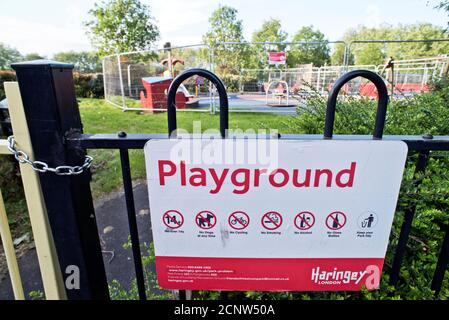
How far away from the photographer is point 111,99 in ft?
42.0

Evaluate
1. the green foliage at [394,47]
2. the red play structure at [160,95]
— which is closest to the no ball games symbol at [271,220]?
the red play structure at [160,95]

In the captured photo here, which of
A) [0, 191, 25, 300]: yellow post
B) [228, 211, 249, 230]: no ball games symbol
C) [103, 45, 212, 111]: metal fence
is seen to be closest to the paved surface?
[0, 191, 25, 300]: yellow post

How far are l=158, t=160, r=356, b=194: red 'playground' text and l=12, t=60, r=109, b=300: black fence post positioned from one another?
0.40 meters

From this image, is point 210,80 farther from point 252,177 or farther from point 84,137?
point 84,137

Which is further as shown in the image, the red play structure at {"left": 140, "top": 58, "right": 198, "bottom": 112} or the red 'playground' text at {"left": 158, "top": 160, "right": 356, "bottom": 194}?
the red play structure at {"left": 140, "top": 58, "right": 198, "bottom": 112}

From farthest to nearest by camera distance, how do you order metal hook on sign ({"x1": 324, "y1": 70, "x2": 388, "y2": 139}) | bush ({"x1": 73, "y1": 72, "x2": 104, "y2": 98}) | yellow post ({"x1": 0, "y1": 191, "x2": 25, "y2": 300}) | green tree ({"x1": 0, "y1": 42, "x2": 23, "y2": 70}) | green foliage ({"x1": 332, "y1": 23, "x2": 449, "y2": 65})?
green foliage ({"x1": 332, "y1": 23, "x2": 449, "y2": 65}), bush ({"x1": 73, "y1": 72, "x2": 104, "y2": 98}), green tree ({"x1": 0, "y1": 42, "x2": 23, "y2": 70}), yellow post ({"x1": 0, "y1": 191, "x2": 25, "y2": 300}), metal hook on sign ({"x1": 324, "y1": 70, "x2": 388, "y2": 139})

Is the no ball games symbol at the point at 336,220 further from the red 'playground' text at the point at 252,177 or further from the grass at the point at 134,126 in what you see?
the grass at the point at 134,126

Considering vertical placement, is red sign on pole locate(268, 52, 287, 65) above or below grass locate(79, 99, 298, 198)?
above

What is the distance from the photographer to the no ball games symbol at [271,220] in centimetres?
111

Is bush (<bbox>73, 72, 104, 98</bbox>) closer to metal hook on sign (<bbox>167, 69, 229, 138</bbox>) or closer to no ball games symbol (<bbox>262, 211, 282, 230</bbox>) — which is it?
metal hook on sign (<bbox>167, 69, 229, 138</bbox>)

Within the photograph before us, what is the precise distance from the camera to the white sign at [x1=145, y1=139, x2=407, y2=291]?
3.40 ft

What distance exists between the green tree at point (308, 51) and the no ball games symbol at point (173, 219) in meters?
31.2
